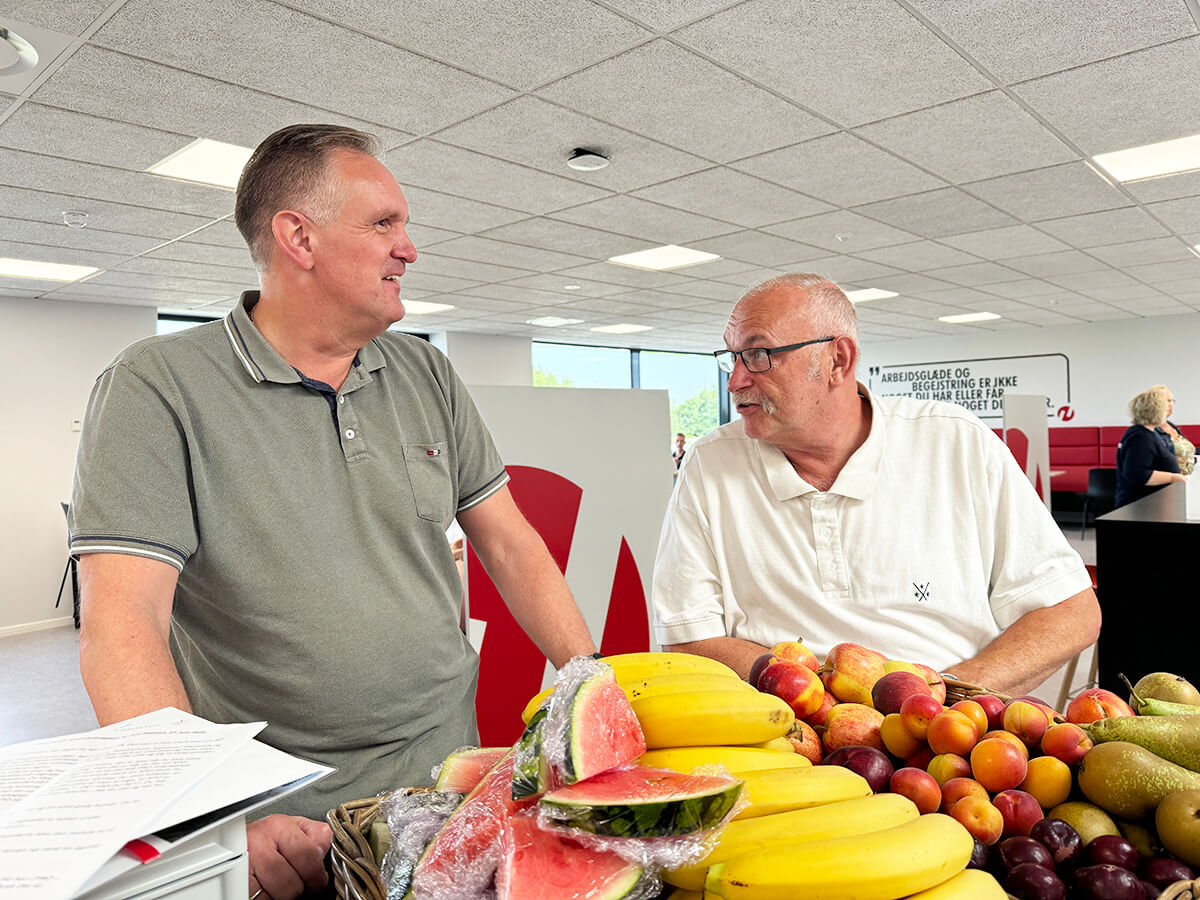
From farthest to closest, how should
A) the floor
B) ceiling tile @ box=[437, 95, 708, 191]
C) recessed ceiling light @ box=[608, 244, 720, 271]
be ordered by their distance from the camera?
recessed ceiling light @ box=[608, 244, 720, 271] < the floor < ceiling tile @ box=[437, 95, 708, 191]

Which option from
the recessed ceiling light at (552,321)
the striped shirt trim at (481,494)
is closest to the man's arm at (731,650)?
the striped shirt trim at (481,494)

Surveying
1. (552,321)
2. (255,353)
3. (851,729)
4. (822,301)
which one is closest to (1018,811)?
(851,729)

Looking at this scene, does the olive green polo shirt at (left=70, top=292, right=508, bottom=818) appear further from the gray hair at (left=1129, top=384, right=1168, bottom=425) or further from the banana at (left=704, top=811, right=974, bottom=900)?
the gray hair at (left=1129, top=384, right=1168, bottom=425)

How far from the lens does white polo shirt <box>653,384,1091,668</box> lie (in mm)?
1771

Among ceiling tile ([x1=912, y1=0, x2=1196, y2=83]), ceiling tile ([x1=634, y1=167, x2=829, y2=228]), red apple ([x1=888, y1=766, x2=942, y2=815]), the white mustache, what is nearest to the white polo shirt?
the white mustache

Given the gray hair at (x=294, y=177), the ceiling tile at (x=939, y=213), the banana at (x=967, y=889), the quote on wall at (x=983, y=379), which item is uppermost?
the ceiling tile at (x=939, y=213)

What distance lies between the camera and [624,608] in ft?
9.12

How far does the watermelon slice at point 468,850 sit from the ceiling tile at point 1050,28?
9.90 ft

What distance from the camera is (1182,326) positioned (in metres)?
12.5

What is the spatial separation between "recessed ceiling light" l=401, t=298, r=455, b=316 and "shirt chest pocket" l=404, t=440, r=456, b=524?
752 centimetres

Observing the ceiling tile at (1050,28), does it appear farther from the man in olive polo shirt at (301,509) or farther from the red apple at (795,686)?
the red apple at (795,686)

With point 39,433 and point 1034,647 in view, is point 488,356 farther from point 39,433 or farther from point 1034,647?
point 1034,647

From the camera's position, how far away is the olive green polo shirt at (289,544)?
121 cm

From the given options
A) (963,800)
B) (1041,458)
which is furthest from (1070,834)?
(1041,458)
